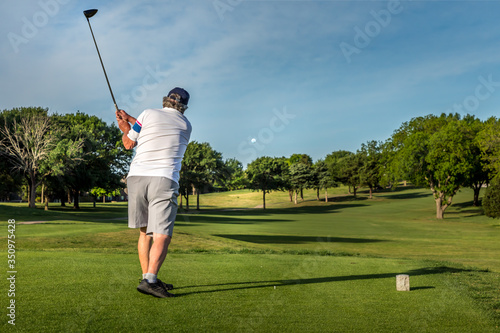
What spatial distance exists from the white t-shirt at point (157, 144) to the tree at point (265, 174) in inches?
2831

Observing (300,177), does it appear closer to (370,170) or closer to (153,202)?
(370,170)

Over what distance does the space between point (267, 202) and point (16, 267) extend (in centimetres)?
9575

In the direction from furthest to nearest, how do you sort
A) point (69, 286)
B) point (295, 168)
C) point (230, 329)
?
point (295, 168) < point (69, 286) < point (230, 329)

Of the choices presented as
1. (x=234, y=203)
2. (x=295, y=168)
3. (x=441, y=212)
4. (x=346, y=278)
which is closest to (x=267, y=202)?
(x=234, y=203)

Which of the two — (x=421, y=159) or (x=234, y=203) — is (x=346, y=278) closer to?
(x=421, y=159)

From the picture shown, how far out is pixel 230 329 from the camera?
11.8 feet

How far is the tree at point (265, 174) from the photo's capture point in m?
78.0

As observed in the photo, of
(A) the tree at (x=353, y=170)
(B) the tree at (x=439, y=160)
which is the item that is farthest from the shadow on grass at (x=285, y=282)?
(A) the tree at (x=353, y=170)

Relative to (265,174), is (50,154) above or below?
above

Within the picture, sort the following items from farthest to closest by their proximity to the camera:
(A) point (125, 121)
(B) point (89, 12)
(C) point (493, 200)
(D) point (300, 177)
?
(D) point (300, 177), (C) point (493, 200), (B) point (89, 12), (A) point (125, 121)

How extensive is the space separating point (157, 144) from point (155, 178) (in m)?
0.44

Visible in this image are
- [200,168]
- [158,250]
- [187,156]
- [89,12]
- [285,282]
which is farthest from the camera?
[200,168]

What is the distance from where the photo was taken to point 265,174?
7881 centimetres

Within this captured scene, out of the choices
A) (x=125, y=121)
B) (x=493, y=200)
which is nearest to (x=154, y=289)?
(x=125, y=121)
